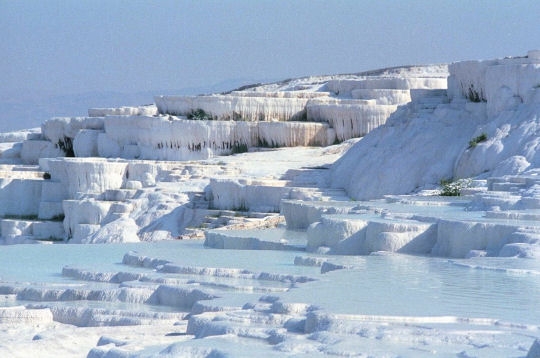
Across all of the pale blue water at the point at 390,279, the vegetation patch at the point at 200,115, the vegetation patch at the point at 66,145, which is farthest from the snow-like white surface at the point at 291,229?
the vegetation patch at the point at 66,145

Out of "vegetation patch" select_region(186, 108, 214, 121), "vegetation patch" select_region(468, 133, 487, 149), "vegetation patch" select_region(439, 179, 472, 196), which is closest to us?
"vegetation patch" select_region(439, 179, 472, 196)

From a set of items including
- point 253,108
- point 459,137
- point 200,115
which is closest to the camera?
point 459,137

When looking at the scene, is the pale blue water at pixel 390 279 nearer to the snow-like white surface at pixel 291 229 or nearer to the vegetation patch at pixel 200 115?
the snow-like white surface at pixel 291 229

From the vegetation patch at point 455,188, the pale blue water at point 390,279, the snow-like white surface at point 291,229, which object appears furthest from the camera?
the vegetation patch at point 455,188

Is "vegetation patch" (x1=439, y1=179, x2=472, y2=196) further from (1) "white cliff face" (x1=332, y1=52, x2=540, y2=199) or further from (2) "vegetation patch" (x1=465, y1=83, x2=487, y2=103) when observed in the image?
(2) "vegetation patch" (x1=465, y1=83, x2=487, y2=103)

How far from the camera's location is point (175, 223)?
22531mm

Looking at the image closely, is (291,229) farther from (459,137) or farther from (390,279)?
(390,279)

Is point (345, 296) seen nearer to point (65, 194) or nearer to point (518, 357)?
point (518, 357)

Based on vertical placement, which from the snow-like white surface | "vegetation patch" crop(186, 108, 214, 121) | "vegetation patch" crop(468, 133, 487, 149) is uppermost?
"vegetation patch" crop(186, 108, 214, 121)

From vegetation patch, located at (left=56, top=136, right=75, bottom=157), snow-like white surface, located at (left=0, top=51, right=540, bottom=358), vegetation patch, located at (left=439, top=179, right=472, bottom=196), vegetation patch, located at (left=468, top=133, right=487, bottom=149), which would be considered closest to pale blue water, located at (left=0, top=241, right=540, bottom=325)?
snow-like white surface, located at (left=0, top=51, right=540, bottom=358)

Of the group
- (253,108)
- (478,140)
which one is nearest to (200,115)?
(253,108)

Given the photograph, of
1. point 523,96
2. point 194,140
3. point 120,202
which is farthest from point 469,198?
point 194,140

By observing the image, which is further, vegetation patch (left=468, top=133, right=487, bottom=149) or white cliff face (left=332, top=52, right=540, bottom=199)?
vegetation patch (left=468, top=133, right=487, bottom=149)

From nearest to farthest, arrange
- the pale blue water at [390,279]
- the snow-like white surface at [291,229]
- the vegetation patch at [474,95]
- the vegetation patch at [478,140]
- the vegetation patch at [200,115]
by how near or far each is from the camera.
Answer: the snow-like white surface at [291,229] → the pale blue water at [390,279] → the vegetation patch at [478,140] → the vegetation patch at [474,95] → the vegetation patch at [200,115]
